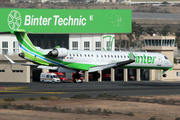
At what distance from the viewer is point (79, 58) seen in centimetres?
5647

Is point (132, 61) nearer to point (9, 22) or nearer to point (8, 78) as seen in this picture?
point (8, 78)

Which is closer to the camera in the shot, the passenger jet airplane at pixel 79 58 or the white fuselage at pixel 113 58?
the passenger jet airplane at pixel 79 58

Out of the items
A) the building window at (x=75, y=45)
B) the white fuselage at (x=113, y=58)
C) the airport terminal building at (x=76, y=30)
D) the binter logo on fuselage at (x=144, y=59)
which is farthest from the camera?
the building window at (x=75, y=45)

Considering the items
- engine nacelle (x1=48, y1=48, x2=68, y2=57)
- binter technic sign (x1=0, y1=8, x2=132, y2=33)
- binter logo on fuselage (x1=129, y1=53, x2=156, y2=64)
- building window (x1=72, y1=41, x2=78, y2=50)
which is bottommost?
binter logo on fuselage (x1=129, y1=53, x2=156, y2=64)

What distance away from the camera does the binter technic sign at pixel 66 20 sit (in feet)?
357

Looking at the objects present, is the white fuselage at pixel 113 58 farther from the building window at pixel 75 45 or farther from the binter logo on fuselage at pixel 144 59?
the building window at pixel 75 45

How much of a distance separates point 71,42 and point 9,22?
18858 mm

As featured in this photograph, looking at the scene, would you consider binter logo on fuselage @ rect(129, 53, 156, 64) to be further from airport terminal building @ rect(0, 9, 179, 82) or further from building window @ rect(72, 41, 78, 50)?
building window @ rect(72, 41, 78, 50)

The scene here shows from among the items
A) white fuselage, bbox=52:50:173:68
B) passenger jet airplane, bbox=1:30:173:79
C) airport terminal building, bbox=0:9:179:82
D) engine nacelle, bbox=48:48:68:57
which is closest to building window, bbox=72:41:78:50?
airport terminal building, bbox=0:9:179:82

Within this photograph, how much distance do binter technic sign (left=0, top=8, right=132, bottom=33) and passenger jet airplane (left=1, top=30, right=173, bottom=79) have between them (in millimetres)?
51908

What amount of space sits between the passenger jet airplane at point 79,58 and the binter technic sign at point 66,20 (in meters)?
51.9

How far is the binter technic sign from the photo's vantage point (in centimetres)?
10894

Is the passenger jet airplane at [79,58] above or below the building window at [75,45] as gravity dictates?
below

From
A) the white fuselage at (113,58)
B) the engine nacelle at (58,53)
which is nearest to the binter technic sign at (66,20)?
the white fuselage at (113,58)
